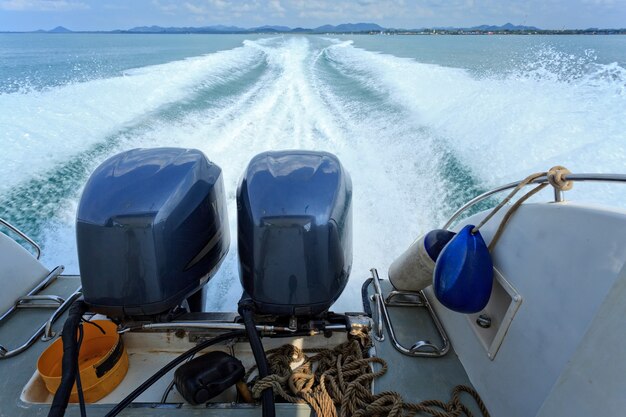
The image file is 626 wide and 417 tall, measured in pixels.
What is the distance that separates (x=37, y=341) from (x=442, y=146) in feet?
11.6

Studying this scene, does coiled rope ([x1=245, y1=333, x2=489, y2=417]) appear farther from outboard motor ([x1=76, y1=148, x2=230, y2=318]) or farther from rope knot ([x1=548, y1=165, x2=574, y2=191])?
rope knot ([x1=548, y1=165, x2=574, y2=191])

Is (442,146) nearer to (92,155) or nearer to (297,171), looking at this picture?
(297,171)

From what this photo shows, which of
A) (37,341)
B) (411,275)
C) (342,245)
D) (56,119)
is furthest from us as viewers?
(56,119)

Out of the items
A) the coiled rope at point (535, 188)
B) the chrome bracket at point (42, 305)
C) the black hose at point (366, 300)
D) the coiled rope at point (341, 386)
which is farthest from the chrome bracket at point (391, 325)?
the chrome bracket at point (42, 305)

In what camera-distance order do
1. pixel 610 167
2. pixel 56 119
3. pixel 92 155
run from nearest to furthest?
pixel 610 167
pixel 92 155
pixel 56 119

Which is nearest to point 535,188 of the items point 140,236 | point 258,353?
point 258,353

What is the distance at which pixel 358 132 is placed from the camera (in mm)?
4914

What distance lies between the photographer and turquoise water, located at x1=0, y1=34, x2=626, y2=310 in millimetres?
2982

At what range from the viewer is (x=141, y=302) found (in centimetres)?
126

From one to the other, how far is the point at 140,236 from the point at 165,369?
0.39m

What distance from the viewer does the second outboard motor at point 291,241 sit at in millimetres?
1282

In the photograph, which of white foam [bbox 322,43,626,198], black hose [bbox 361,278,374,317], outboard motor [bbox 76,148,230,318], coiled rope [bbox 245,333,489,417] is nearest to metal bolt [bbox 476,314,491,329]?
coiled rope [bbox 245,333,489,417]

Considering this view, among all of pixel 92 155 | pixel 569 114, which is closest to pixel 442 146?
pixel 569 114

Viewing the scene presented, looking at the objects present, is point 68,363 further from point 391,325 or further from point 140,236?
point 391,325
